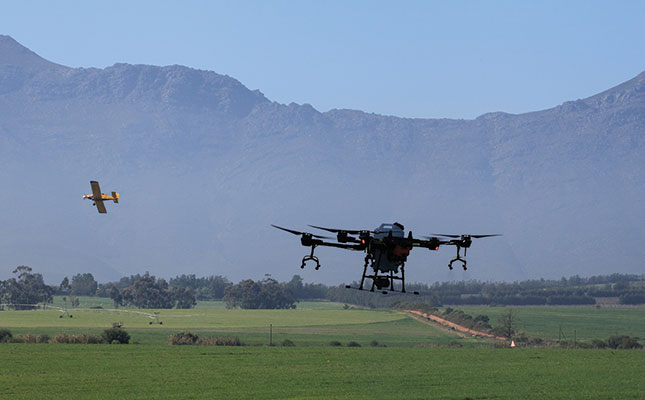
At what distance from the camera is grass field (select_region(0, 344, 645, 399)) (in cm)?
8094

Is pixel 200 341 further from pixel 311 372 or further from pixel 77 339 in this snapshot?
pixel 311 372

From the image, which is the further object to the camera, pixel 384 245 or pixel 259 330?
pixel 259 330

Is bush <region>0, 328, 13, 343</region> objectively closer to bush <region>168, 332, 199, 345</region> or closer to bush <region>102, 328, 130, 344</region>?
bush <region>102, 328, 130, 344</region>

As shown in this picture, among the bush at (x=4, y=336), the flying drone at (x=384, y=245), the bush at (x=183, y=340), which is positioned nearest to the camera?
the flying drone at (x=384, y=245)

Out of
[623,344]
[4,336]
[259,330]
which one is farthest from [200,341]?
[623,344]

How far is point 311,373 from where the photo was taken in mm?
95062

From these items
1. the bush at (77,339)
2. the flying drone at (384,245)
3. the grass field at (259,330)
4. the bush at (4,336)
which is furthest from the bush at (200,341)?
the flying drone at (384,245)

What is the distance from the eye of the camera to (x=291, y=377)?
9112 cm

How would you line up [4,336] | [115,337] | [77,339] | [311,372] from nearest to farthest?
1. [311,372]
2. [77,339]
3. [4,336]
4. [115,337]

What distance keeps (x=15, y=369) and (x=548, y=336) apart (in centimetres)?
11743

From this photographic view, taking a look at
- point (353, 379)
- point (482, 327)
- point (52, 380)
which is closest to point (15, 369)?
point (52, 380)

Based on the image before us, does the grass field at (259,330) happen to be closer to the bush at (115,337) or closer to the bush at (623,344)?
the bush at (115,337)

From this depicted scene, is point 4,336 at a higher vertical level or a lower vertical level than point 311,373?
higher

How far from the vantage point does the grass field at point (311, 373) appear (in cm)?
8094
